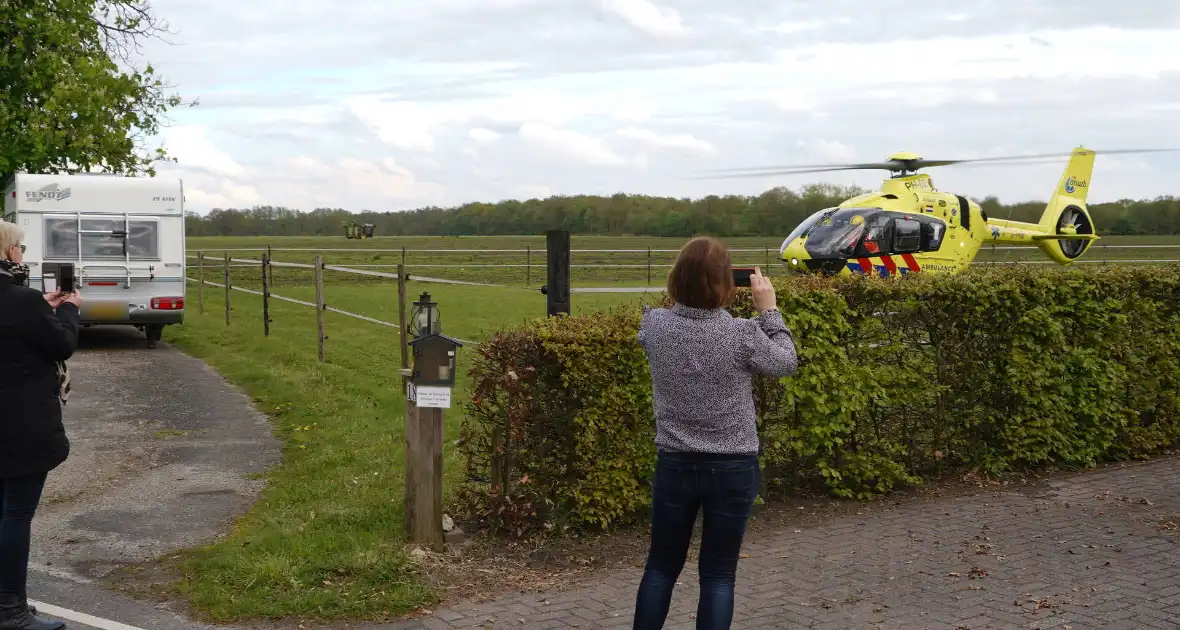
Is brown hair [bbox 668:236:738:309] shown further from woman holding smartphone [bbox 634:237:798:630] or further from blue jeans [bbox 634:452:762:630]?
blue jeans [bbox 634:452:762:630]

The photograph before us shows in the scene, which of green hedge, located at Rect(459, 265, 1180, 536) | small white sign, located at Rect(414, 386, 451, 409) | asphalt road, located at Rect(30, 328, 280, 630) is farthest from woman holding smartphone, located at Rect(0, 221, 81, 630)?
green hedge, located at Rect(459, 265, 1180, 536)

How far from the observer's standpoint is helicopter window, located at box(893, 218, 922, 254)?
64.1 feet

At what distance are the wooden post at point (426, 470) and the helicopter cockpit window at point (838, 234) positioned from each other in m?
14.8

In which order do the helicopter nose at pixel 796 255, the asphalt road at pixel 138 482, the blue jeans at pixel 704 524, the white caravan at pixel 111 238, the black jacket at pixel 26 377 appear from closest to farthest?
1. the blue jeans at pixel 704 524
2. the black jacket at pixel 26 377
3. the asphalt road at pixel 138 482
4. the white caravan at pixel 111 238
5. the helicopter nose at pixel 796 255

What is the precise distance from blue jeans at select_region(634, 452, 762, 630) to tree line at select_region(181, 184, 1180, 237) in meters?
22.5

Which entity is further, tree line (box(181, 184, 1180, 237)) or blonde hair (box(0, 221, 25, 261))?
tree line (box(181, 184, 1180, 237))

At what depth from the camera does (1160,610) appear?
5.00 meters

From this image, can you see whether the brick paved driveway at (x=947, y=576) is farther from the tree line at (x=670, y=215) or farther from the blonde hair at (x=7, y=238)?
the tree line at (x=670, y=215)

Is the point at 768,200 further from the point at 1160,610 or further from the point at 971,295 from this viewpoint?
the point at 1160,610

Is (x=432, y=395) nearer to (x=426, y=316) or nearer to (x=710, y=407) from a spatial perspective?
(x=426, y=316)

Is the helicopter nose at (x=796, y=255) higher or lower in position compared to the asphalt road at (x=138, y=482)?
higher

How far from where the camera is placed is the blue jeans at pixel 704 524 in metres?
3.89

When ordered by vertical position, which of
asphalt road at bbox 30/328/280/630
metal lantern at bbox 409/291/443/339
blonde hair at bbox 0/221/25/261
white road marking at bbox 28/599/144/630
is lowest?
white road marking at bbox 28/599/144/630

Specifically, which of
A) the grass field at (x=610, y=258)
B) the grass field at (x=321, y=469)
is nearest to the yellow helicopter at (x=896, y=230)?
the grass field at (x=321, y=469)
